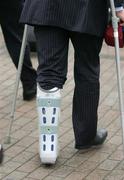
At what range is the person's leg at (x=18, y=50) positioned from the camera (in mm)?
5121

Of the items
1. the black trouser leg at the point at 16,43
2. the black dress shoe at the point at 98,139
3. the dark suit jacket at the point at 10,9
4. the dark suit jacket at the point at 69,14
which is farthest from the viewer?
the black trouser leg at the point at 16,43

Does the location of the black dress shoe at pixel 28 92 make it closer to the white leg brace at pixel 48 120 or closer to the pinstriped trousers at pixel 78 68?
the pinstriped trousers at pixel 78 68

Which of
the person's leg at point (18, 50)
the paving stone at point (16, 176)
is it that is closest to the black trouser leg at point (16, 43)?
the person's leg at point (18, 50)

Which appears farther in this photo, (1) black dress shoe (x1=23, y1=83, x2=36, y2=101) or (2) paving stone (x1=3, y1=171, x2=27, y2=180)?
(1) black dress shoe (x1=23, y1=83, x2=36, y2=101)

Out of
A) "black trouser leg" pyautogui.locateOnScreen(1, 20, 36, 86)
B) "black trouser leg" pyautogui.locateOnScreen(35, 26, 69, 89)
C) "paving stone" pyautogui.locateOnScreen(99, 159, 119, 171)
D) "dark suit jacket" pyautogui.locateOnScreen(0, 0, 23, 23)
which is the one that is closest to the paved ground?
"paving stone" pyautogui.locateOnScreen(99, 159, 119, 171)

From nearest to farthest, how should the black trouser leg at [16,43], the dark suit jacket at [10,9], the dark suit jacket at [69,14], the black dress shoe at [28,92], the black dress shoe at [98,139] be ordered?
the dark suit jacket at [69,14]
the black dress shoe at [98,139]
the dark suit jacket at [10,9]
the black trouser leg at [16,43]
the black dress shoe at [28,92]

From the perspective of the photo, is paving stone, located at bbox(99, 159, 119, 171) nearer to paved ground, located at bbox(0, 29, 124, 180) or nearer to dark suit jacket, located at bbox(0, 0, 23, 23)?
paved ground, located at bbox(0, 29, 124, 180)

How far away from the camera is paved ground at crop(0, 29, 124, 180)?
381cm

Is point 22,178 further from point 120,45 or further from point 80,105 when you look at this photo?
point 120,45

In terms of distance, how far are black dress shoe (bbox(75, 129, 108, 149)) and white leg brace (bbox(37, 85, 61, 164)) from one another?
1.29ft

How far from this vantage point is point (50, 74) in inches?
145

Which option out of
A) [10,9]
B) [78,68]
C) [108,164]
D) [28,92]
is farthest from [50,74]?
[28,92]

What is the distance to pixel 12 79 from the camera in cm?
598

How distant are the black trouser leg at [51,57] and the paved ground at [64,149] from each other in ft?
2.05
